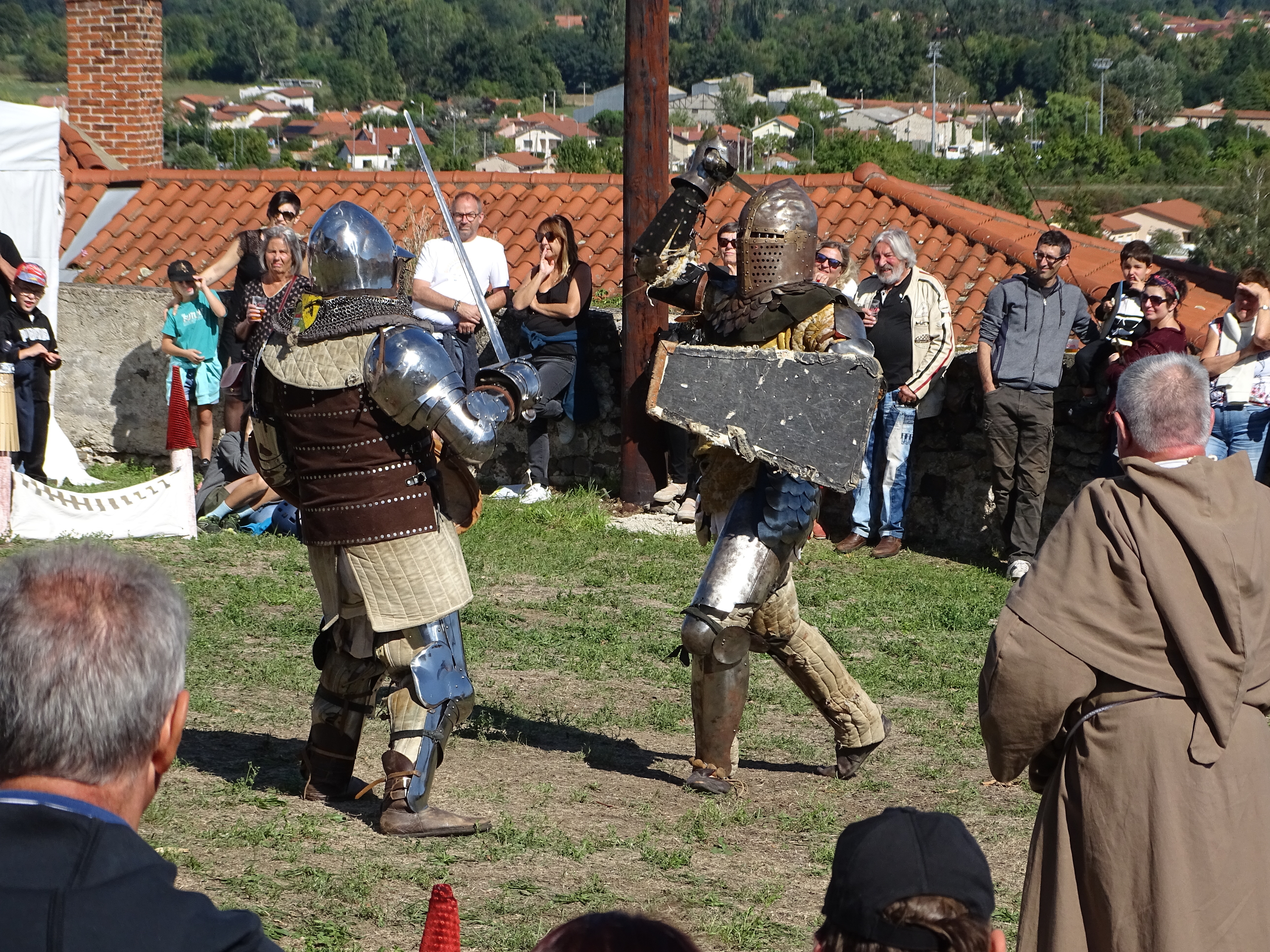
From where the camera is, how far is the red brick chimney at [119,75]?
14.2 meters

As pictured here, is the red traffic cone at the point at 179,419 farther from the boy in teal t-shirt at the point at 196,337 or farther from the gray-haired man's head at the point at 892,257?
the gray-haired man's head at the point at 892,257

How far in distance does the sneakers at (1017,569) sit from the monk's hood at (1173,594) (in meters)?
5.12

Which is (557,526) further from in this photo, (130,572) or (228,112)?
(228,112)

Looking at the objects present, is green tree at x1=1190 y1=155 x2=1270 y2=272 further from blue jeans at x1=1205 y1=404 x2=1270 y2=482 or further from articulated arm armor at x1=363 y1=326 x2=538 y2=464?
articulated arm armor at x1=363 y1=326 x2=538 y2=464

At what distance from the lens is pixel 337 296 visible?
14.4 feet

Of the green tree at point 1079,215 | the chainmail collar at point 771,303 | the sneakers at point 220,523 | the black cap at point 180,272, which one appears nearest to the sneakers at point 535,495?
the sneakers at point 220,523

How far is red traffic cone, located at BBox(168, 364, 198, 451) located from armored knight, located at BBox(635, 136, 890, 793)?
472cm

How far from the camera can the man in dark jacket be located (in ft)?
5.14

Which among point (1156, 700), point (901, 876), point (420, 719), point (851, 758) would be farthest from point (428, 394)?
point (901, 876)

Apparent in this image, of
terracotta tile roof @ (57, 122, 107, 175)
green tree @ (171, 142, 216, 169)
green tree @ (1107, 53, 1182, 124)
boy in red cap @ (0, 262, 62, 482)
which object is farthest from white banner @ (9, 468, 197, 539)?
green tree @ (1107, 53, 1182, 124)

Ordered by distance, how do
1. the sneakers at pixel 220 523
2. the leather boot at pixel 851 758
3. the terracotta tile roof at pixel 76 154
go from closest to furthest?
the leather boot at pixel 851 758 → the sneakers at pixel 220 523 → the terracotta tile roof at pixel 76 154

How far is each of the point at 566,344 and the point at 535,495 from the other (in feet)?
3.35

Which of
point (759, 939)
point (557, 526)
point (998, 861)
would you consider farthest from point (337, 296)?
point (557, 526)

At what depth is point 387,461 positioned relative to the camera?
4348 millimetres
